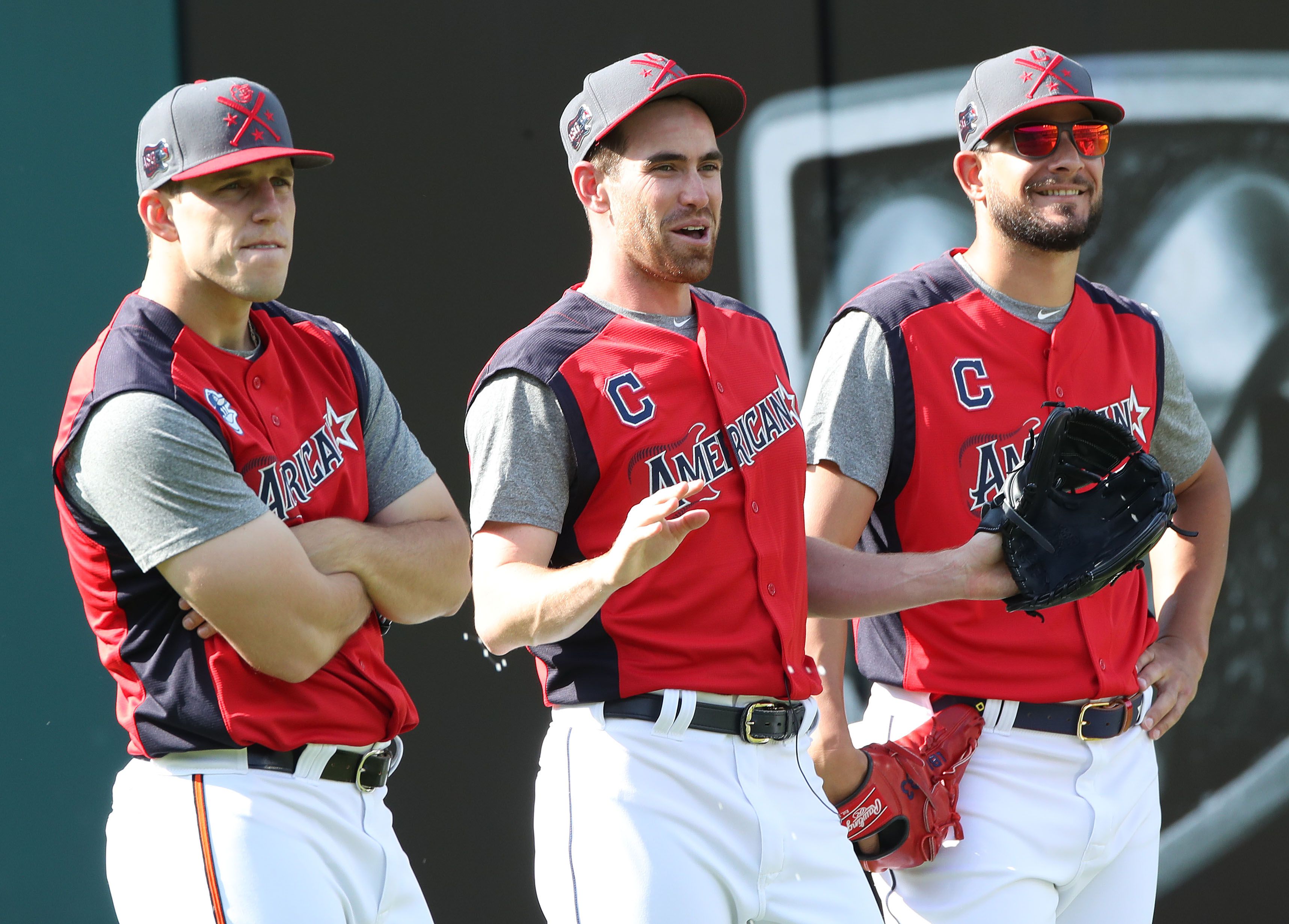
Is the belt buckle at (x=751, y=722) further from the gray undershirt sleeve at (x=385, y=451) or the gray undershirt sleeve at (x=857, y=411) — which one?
the gray undershirt sleeve at (x=385, y=451)

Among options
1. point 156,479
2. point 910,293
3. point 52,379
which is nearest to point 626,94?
point 910,293

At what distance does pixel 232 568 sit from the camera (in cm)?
246

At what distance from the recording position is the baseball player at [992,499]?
3.11 meters

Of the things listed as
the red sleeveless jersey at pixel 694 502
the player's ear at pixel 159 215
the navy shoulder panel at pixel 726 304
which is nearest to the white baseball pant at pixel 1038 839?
the red sleeveless jersey at pixel 694 502

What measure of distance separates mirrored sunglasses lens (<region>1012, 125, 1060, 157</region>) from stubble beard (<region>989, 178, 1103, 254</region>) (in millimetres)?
74

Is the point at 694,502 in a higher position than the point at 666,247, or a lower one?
lower

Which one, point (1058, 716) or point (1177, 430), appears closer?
point (1058, 716)

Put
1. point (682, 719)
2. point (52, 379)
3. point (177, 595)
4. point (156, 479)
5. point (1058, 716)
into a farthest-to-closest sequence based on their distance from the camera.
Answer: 1. point (52, 379)
2. point (1058, 716)
3. point (682, 719)
4. point (177, 595)
5. point (156, 479)

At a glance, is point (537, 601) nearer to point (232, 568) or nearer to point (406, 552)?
point (406, 552)

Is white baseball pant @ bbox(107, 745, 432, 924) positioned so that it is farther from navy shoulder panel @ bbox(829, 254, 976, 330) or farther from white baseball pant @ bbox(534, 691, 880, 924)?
navy shoulder panel @ bbox(829, 254, 976, 330)

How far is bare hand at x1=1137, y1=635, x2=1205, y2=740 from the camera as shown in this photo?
10.8ft

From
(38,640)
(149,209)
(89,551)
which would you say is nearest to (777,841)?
(89,551)

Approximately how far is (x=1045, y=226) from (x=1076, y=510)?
0.67 meters

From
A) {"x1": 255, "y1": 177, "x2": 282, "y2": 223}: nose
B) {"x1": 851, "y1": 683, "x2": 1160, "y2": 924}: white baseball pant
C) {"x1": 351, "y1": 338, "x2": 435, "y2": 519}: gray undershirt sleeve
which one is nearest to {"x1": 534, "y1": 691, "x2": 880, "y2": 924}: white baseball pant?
{"x1": 851, "y1": 683, "x2": 1160, "y2": 924}: white baseball pant
